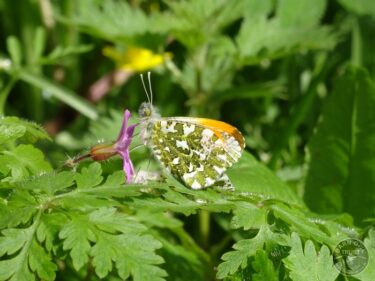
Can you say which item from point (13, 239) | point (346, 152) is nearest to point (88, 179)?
point (13, 239)

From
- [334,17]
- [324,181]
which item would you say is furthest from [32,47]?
[324,181]

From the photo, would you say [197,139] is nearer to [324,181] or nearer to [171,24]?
[324,181]

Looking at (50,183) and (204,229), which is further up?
(50,183)

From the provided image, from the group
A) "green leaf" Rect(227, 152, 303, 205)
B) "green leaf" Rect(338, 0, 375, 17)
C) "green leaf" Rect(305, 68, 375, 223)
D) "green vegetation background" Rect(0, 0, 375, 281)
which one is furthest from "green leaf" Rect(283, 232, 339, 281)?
"green leaf" Rect(338, 0, 375, 17)

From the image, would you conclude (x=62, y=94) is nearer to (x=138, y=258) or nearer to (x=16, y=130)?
(x=16, y=130)

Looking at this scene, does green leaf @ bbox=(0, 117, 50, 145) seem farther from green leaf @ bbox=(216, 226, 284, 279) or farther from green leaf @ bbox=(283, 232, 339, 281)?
green leaf @ bbox=(283, 232, 339, 281)

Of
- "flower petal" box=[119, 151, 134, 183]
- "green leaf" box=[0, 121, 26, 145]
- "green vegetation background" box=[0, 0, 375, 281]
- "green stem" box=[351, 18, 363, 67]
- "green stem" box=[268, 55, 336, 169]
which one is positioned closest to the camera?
"green vegetation background" box=[0, 0, 375, 281]

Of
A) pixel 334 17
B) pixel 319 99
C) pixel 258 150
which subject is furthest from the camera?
pixel 334 17
